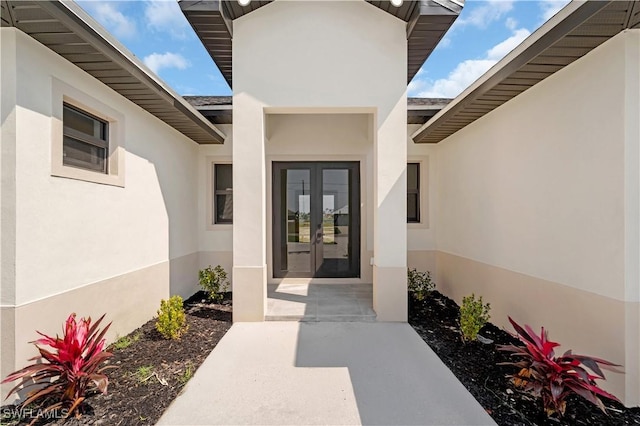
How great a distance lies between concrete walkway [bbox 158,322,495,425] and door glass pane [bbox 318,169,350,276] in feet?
10.0

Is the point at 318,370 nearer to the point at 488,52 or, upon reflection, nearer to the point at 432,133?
the point at 432,133

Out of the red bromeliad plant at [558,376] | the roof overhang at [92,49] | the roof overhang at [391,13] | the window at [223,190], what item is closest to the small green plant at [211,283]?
the window at [223,190]

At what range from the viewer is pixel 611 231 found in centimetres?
336

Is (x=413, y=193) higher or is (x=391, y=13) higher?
(x=391, y=13)

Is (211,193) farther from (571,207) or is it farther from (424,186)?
(571,207)

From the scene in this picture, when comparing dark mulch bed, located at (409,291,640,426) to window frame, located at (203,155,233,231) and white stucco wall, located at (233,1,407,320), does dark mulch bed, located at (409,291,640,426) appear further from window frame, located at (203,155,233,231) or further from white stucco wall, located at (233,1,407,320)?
window frame, located at (203,155,233,231)

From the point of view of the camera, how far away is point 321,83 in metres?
5.48

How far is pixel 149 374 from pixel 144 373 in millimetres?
67

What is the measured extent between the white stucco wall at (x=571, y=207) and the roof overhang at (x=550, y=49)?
17 cm

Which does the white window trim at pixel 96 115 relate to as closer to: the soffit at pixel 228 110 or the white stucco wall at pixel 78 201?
the white stucco wall at pixel 78 201

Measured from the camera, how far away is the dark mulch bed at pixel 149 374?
304 cm

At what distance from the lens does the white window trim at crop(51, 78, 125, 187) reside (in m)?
3.68

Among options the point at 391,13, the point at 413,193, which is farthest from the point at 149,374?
the point at 413,193

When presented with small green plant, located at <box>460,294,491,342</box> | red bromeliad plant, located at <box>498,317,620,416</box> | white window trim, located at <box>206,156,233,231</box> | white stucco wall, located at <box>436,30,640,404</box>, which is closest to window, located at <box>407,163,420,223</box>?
white stucco wall, located at <box>436,30,640,404</box>
